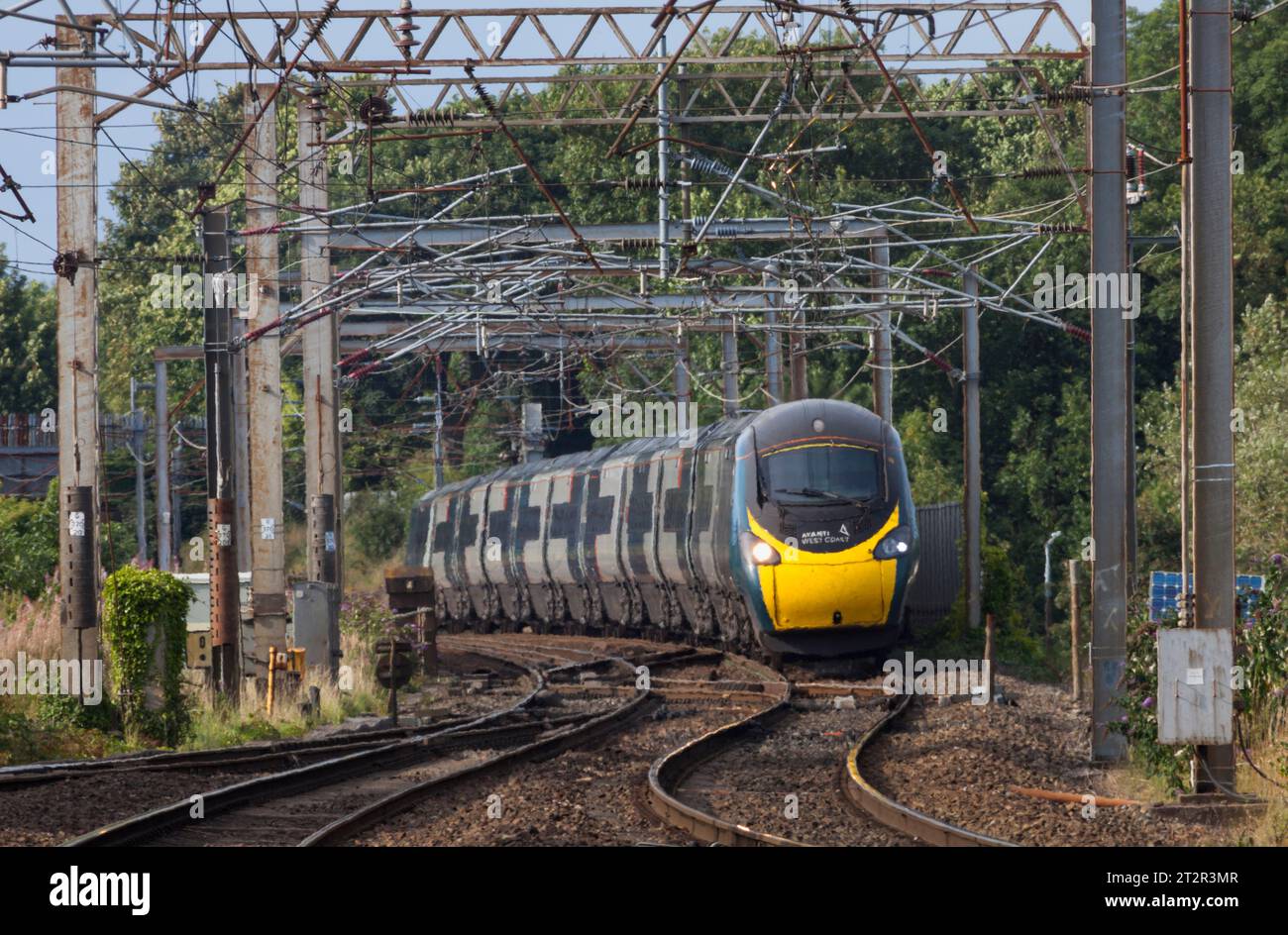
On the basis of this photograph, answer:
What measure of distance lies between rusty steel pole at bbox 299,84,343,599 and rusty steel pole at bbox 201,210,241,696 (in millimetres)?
3943

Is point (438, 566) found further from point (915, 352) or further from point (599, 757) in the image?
point (599, 757)

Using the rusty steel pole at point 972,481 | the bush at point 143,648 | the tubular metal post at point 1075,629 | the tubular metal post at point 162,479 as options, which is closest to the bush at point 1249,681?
the tubular metal post at point 1075,629

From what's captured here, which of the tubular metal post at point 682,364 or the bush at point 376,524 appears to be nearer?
the tubular metal post at point 682,364

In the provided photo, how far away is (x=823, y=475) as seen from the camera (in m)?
22.8

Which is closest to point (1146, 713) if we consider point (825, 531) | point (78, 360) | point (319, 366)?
point (825, 531)

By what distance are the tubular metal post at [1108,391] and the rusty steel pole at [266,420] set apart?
1027 centimetres

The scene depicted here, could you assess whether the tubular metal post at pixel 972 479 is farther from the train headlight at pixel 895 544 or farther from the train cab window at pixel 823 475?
the train cab window at pixel 823 475

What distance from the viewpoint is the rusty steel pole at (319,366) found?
82.3ft

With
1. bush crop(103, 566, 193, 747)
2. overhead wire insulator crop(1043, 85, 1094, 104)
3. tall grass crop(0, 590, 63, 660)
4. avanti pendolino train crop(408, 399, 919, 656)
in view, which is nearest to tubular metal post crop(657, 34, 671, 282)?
avanti pendolino train crop(408, 399, 919, 656)

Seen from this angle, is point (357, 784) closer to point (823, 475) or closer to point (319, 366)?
point (823, 475)

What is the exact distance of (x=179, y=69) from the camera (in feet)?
59.9

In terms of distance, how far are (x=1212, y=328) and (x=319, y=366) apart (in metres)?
16.3
